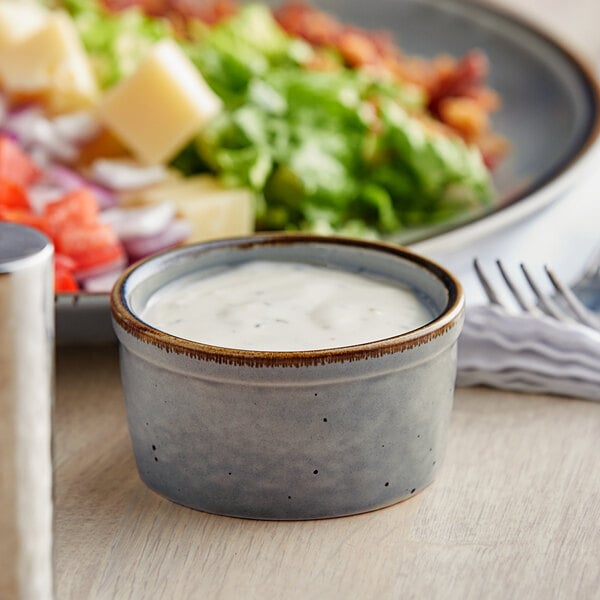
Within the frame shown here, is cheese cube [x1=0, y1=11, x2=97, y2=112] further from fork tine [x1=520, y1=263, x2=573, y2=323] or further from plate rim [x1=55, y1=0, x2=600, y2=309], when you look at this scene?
fork tine [x1=520, y1=263, x2=573, y2=323]

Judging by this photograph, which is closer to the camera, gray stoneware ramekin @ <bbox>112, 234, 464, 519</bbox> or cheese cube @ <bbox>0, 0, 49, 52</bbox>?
gray stoneware ramekin @ <bbox>112, 234, 464, 519</bbox>

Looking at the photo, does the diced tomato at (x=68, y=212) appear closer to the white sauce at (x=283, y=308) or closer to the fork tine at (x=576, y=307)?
the white sauce at (x=283, y=308)

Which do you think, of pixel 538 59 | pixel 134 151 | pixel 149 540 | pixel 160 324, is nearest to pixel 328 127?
pixel 134 151

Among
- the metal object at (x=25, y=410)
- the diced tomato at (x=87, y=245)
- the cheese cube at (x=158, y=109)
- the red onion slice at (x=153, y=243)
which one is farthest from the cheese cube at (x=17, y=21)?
the metal object at (x=25, y=410)

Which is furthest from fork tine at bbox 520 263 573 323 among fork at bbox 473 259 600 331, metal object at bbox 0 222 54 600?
metal object at bbox 0 222 54 600

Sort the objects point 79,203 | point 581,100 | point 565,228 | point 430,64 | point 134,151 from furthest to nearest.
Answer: point 430,64 → point 581,100 → point 134,151 → point 565,228 → point 79,203

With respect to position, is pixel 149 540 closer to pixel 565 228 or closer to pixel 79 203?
pixel 79 203
